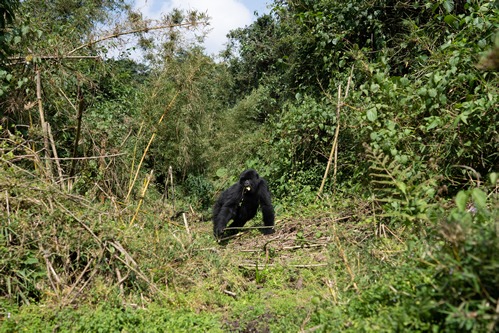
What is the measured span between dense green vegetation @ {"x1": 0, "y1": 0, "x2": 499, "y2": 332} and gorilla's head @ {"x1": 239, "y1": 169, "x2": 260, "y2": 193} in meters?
0.86

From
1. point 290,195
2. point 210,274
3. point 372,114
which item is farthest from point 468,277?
point 290,195

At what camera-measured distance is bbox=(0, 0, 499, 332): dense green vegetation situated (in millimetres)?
3469

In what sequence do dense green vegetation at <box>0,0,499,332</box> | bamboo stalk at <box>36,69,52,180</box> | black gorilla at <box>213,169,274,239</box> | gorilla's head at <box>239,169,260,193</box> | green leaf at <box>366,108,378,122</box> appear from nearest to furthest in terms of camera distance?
1. dense green vegetation at <box>0,0,499,332</box>
2. bamboo stalk at <box>36,69,52,180</box>
3. green leaf at <box>366,108,378,122</box>
4. black gorilla at <box>213,169,274,239</box>
5. gorilla's head at <box>239,169,260,193</box>

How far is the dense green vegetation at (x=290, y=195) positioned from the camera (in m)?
3.47

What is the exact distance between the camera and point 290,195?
9516mm

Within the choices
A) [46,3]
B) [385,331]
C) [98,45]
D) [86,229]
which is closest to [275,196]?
[98,45]

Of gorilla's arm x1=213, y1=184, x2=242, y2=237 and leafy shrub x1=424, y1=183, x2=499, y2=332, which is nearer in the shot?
leafy shrub x1=424, y1=183, x2=499, y2=332

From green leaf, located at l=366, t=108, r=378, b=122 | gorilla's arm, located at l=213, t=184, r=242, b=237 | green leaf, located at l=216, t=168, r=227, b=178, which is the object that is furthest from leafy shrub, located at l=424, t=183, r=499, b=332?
green leaf, located at l=216, t=168, r=227, b=178

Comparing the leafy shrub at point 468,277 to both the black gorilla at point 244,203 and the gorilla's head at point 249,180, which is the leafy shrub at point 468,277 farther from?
the gorilla's head at point 249,180

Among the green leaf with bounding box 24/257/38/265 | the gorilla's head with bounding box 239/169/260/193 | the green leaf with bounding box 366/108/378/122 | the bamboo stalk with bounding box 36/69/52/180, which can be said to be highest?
the bamboo stalk with bounding box 36/69/52/180

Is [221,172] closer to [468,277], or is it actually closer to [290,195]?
[290,195]

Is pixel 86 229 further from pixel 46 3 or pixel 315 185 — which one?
pixel 46 3

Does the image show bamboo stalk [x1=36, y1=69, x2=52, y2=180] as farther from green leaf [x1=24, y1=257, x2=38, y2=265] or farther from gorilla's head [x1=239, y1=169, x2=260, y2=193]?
gorilla's head [x1=239, y1=169, x2=260, y2=193]

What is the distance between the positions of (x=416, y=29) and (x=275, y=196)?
4469 millimetres
